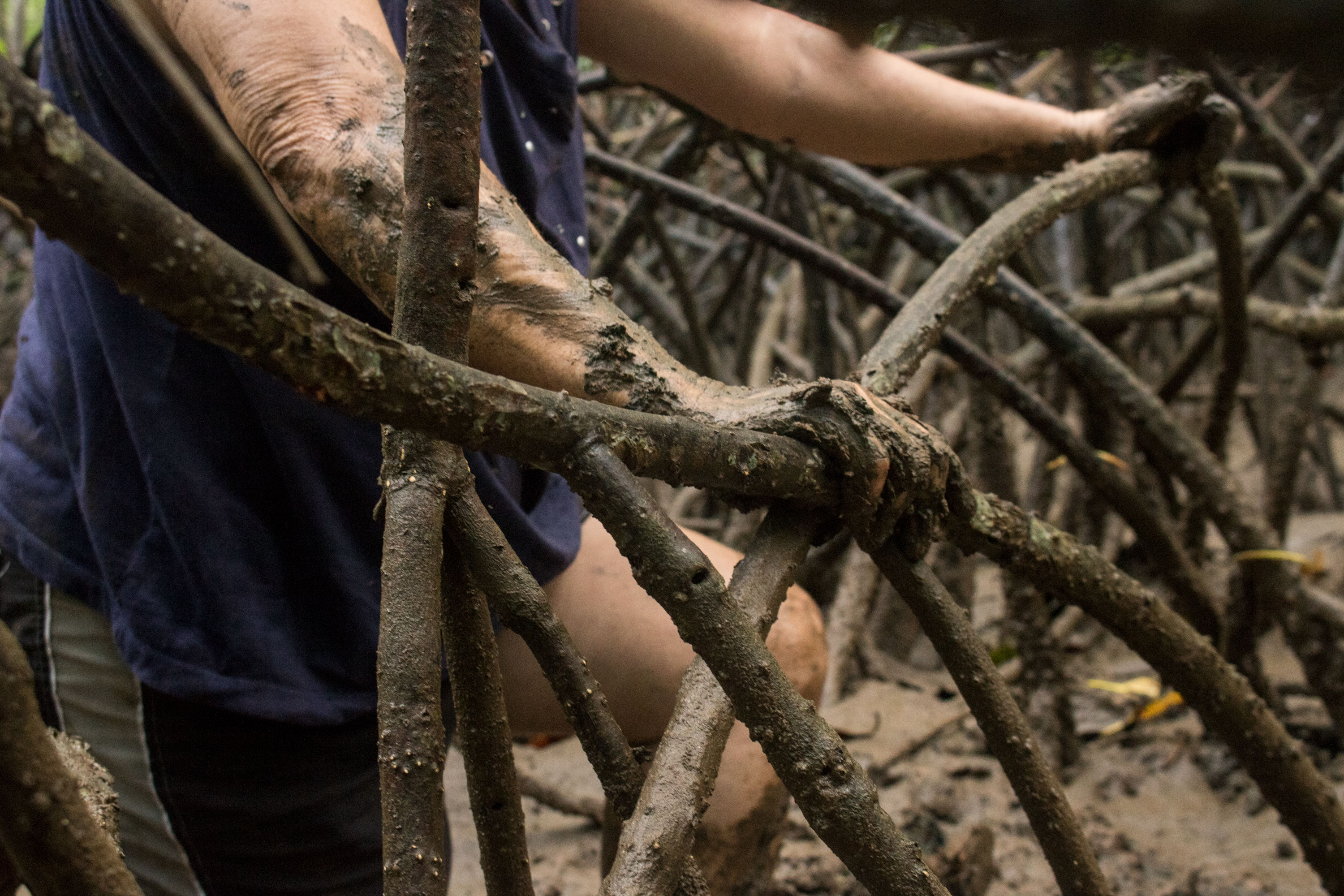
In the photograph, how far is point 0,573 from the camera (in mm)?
857

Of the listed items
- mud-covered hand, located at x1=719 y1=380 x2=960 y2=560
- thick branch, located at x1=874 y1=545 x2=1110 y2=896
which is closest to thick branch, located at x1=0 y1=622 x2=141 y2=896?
mud-covered hand, located at x1=719 y1=380 x2=960 y2=560

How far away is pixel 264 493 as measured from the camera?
84cm

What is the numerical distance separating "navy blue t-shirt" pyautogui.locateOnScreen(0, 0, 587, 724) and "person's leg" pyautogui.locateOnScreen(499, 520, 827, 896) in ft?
0.58

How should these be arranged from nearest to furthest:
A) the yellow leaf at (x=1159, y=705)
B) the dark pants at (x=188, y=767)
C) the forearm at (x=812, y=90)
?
the dark pants at (x=188, y=767) < the forearm at (x=812, y=90) < the yellow leaf at (x=1159, y=705)

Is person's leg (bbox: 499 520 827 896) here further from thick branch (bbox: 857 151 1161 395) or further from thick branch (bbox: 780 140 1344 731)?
thick branch (bbox: 780 140 1344 731)

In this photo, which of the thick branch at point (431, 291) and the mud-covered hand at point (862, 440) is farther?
the mud-covered hand at point (862, 440)

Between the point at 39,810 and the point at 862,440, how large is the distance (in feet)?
1.56

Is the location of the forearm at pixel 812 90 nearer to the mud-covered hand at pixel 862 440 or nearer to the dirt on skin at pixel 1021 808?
the mud-covered hand at pixel 862 440

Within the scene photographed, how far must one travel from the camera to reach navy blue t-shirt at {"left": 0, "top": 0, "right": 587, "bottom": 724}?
0.79 metres

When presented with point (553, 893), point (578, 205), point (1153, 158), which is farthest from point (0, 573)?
point (1153, 158)

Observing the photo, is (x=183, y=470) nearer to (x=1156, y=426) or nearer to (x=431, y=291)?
(x=431, y=291)

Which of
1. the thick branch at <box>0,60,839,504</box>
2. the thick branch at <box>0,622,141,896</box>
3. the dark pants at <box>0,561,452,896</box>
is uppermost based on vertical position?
the thick branch at <box>0,60,839,504</box>

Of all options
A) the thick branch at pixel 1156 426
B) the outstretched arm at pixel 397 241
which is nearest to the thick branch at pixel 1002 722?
the outstretched arm at pixel 397 241

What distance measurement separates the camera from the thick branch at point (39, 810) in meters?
0.34
